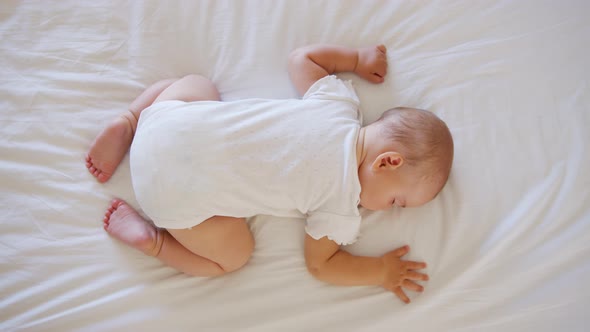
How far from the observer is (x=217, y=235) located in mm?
997

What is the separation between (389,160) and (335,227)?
0.64 ft

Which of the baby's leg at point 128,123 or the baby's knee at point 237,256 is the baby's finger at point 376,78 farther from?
the baby's knee at point 237,256

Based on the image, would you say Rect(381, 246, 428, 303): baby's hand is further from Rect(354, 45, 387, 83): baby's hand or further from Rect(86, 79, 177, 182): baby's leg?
Rect(86, 79, 177, 182): baby's leg

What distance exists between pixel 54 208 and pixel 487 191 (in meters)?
1.04

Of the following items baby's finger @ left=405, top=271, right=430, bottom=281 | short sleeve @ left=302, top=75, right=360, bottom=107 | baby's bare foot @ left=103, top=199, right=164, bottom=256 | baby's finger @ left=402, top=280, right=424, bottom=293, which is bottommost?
baby's bare foot @ left=103, top=199, right=164, bottom=256

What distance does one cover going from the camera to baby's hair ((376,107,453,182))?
36.8 inches

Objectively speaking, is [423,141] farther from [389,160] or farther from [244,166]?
[244,166]

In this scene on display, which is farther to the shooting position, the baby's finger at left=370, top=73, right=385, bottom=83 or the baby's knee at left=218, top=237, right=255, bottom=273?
the baby's finger at left=370, top=73, right=385, bottom=83

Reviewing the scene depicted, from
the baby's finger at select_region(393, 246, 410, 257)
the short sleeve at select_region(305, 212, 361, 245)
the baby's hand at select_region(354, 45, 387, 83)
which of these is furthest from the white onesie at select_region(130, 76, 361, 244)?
the baby's hand at select_region(354, 45, 387, 83)

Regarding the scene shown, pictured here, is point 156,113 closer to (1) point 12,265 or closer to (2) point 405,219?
(1) point 12,265

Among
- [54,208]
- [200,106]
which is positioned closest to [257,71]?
[200,106]

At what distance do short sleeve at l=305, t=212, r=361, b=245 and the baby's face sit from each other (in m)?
0.06

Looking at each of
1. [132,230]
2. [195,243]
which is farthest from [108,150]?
[195,243]

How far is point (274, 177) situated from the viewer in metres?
0.97
